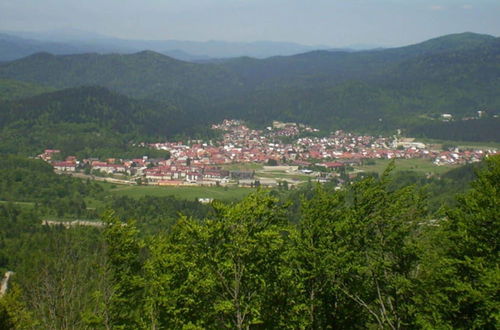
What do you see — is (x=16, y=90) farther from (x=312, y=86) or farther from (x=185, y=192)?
(x=312, y=86)

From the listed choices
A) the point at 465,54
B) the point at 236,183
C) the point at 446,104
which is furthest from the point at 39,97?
the point at 465,54

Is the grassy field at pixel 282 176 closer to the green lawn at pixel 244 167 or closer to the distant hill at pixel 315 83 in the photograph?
the green lawn at pixel 244 167

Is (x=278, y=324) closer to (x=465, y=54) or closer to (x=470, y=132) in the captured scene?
(x=470, y=132)

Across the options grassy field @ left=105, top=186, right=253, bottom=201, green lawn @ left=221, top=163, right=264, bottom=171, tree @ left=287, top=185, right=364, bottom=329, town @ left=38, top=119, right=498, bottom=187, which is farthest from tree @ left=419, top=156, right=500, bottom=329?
green lawn @ left=221, top=163, right=264, bottom=171

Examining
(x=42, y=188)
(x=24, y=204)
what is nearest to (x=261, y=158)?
(x=42, y=188)

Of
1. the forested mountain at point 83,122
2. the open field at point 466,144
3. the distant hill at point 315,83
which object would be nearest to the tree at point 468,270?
the forested mountain at point 83,122

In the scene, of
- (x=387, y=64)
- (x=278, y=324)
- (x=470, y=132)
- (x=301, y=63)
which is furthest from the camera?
(x=301, y=63)
